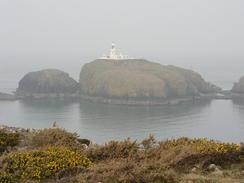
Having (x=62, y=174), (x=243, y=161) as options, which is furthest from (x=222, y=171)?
(x=62, y=174)

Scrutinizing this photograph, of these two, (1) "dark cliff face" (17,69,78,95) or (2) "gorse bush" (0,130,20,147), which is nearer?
(2) "gorse bush" (0,130,20,147)

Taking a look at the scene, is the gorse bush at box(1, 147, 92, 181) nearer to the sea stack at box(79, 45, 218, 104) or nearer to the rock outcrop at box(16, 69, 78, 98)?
the sea stack at box(79, 45, 218, 104)

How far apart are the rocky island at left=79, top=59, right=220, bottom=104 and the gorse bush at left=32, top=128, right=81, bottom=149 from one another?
77.1 meters

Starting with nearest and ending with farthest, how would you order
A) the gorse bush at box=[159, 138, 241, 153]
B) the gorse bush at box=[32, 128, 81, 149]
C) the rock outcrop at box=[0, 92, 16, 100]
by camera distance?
1. the gorse bush at box=[159, 138, 241, 153]
2. the gorse bush at box=[32, 128, 81, 149]
3. the rock outcrop at box=[0, 92, 16, 100]

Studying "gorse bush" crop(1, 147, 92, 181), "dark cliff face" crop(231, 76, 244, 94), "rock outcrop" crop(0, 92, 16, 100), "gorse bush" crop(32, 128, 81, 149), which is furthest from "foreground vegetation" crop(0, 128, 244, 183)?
"dark cliff face" crop(231, 76, 244, 94)

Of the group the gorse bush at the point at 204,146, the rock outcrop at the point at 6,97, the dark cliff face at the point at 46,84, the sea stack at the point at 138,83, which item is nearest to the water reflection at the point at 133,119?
the rock outcrop at the point at 6,97

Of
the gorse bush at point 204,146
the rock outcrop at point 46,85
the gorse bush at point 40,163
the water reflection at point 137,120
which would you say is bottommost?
the water reflection at point 137,120

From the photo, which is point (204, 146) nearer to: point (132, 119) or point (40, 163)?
point (40, 163)

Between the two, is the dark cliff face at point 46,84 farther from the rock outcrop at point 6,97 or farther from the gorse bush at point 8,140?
the gorse bush at point 8,140

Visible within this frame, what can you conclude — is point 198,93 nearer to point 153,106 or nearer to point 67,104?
point 153,106

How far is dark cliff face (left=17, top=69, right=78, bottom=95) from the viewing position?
325 feet

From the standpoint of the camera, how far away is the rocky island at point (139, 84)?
91938 millimetres

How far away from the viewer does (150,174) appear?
6.43 m

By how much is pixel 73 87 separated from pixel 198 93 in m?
29.0
